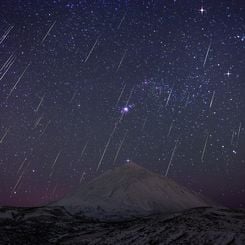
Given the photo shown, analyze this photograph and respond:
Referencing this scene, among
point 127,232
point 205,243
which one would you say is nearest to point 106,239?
point 127,232

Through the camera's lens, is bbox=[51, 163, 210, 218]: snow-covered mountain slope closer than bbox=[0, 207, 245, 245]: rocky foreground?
No

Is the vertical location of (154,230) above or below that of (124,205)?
below

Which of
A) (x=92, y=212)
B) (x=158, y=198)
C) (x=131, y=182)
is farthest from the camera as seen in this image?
(x=131, y=182)

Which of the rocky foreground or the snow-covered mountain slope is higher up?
the snow-covered mountain slope

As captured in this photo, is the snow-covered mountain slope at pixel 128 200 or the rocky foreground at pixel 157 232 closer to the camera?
the rocky foreground at pixel 157 232

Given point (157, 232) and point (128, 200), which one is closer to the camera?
point (157, 232)

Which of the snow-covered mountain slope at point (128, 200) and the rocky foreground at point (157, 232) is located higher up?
the snow-covered mountain slope at point (128, 200)

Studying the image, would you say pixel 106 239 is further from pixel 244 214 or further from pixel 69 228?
pixel 244 214

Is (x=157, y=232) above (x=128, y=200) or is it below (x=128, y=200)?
below

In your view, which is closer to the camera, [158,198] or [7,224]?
[7,224]

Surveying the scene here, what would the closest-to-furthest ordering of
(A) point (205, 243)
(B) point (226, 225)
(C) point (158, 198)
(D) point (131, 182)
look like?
(A) point (205, 243) → (B) point (226, 225) → (C) point (158, 198) → (D) point (131, 182)

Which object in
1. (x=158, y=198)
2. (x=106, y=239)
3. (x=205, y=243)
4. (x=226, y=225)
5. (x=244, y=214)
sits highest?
(x=158, y=198)
